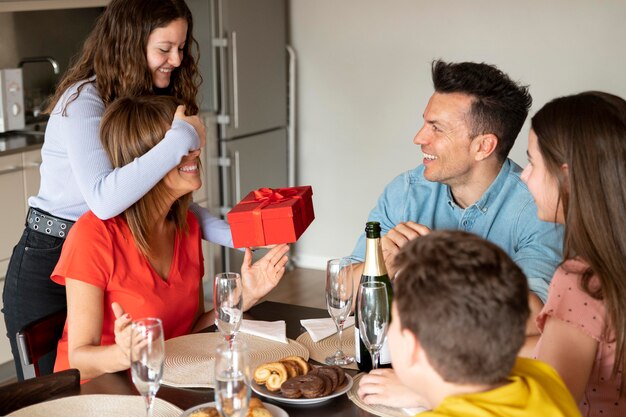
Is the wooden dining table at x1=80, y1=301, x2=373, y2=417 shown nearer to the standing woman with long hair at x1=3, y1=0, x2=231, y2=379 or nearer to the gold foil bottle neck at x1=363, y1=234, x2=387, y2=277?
the gold foil bottle neck at x1=363, y1=234, x2=387, y2=277

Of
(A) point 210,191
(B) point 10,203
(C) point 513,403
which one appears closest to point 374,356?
(C) point 513,403

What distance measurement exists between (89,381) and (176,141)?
639mm

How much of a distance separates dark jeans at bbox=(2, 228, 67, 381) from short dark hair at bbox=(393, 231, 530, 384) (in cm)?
155

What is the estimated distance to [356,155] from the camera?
5.22m

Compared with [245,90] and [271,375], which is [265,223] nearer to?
[271,375]

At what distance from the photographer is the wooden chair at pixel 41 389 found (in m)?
1.74

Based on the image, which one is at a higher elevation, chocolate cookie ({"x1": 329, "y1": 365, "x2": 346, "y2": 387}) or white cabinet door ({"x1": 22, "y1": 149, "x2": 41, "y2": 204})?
white cabinet door ({"x1": 22, "y1": 149, "x2": 41, "y2": 204})

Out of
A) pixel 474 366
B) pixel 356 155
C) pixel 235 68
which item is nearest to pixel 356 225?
pixel 356 155

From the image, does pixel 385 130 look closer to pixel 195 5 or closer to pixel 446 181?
pixel 195 5

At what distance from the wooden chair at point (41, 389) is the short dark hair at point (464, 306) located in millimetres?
815

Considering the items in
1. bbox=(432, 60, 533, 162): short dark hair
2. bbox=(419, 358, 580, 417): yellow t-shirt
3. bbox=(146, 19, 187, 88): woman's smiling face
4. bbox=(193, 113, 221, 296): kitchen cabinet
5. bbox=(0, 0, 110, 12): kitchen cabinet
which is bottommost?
bbox=(193, 113, 221, 296): kitchen cabinet

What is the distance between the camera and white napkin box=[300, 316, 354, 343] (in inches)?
80.3

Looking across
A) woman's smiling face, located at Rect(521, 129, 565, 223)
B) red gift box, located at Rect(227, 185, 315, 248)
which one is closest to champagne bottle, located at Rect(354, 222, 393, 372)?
red gift box, located at Rect(227, 185, 315, 248)

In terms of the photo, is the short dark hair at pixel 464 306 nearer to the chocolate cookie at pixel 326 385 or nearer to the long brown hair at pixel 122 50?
the chocolate cookie at pixel 326 385
